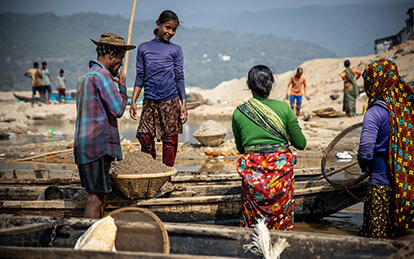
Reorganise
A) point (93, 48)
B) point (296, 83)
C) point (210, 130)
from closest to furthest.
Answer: point (210, 130), point (296, 83), point (93, 48)

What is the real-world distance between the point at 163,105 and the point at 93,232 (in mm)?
1914

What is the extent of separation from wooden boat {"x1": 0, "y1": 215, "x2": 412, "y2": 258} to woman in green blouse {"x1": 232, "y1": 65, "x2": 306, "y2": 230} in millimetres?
398

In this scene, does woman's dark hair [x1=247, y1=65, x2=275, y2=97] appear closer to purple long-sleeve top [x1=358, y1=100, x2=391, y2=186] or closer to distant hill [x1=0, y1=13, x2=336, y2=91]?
purple long-sleeve top [x1=358, y1=100, x2=391, y2=186]

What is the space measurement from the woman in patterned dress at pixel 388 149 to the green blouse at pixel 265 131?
1.73 feet

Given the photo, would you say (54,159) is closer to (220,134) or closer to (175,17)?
(220,134)

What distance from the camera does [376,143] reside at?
3123 millimetres

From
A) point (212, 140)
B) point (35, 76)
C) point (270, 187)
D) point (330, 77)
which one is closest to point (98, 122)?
point (270, 187)

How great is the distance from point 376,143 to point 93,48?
10371cm

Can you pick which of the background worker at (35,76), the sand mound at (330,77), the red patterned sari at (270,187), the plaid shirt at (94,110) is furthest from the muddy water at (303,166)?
the background worker at (35,76)

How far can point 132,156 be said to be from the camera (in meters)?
3.76

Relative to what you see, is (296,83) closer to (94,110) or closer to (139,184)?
(139,184)

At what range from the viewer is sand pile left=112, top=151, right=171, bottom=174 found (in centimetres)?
364

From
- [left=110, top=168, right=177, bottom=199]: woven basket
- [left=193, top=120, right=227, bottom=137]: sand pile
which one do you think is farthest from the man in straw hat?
[left=193, top=120, right=227, bottom=137]: sand pile

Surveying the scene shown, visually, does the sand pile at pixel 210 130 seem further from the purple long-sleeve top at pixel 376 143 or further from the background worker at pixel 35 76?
the background worker at pixel 35 76
